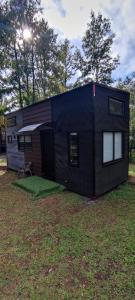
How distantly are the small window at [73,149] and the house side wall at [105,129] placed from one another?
77 centimetres

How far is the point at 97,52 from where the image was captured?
14883 millimetres

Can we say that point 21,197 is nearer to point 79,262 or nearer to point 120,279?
point 79,262

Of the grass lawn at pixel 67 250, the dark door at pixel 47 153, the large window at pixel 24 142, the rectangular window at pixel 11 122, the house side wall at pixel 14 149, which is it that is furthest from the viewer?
the rectangular window at pixel 11 122

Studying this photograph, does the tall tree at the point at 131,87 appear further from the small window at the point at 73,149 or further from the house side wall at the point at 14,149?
the house side wall at the point at 14,149

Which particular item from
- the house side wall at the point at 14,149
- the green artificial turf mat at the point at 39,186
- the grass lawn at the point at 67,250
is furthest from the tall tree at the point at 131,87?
the house side wall at the point at 14,149

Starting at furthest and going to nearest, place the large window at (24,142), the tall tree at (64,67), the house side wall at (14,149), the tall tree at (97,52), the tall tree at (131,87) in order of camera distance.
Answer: the tall tree at (64,67) < the tall tree at (97,52) < the tall tree at (131,87) < the house side wall at (14,149) < the large window at (24,142)

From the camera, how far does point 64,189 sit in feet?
20.4

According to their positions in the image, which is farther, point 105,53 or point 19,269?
point 105,53

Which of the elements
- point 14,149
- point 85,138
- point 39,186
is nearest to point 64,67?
point 14,149

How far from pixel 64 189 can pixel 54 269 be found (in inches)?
145

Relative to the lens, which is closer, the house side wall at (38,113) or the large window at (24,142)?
the house side wall at (38,113)

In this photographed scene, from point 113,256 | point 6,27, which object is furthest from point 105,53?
point 113,256

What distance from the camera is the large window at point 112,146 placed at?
5.53m

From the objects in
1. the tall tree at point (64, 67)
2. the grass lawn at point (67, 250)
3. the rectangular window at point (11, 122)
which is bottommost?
the grass lawn at point (67, 250)
